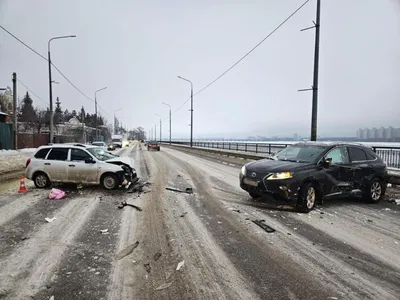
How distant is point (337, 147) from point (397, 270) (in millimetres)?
4555

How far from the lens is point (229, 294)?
10.8 ft

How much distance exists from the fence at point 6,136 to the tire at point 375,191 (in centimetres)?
3178

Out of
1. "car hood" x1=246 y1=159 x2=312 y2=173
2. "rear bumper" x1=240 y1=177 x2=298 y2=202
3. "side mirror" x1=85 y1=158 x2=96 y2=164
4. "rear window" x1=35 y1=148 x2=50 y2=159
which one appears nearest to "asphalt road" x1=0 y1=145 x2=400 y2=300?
"rear bumper" x1=240 y1=177 x2=298 y2=202

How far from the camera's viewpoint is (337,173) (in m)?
7.60

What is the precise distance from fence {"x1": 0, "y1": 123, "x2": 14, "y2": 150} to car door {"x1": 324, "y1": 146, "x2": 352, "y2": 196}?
→ 31.1m

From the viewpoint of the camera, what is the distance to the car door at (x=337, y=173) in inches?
292

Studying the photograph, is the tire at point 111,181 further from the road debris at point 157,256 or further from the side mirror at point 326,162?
the side mirror at point 326,162

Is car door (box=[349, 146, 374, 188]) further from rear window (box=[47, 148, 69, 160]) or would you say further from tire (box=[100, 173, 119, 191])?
rear window (box=[47, 148, 69, 160])

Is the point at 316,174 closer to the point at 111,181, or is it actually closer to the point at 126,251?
the point at 126,251

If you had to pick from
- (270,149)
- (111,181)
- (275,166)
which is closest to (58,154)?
(111,181)

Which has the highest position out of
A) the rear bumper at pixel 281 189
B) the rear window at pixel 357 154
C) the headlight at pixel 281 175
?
the rear window at pixel 357 154

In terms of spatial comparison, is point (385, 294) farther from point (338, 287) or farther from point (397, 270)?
point (397, 270)

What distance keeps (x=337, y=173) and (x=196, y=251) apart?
4863 mm

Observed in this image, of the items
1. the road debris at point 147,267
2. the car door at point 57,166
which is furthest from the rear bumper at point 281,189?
the car door at point 57,166
